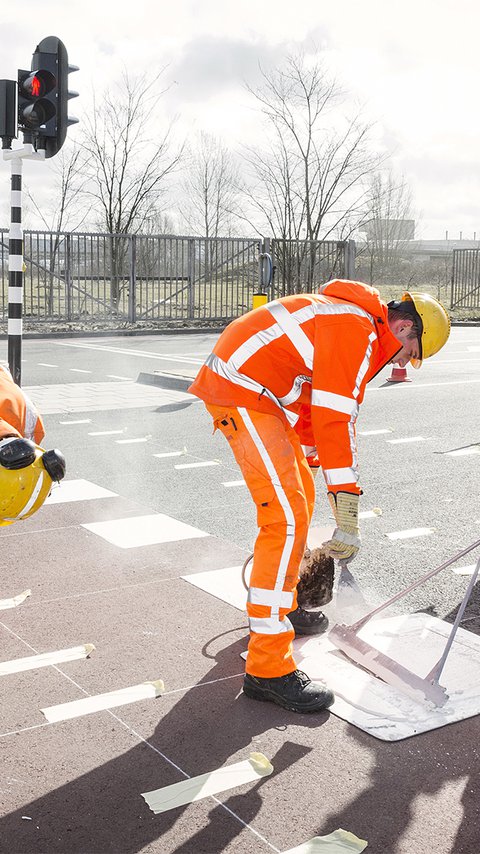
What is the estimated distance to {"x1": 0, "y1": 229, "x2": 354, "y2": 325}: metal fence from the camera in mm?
21234

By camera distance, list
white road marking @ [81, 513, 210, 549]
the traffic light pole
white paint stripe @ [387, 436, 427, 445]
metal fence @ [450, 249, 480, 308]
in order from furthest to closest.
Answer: metal fence @ [450, 249, 480, 308] < white paint stripe @ [387, 436, 427, 445] < the traffic light pole < white road marking @ [81, 513, 210, 549]

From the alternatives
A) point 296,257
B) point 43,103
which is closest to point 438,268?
point 296,257

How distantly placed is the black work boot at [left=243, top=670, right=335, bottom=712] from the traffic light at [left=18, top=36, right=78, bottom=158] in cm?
579

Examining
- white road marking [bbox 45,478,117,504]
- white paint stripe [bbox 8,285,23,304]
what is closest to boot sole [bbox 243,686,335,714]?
white road marking [bbox 45,478,117,504]

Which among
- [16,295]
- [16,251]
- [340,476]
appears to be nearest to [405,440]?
[16,295]

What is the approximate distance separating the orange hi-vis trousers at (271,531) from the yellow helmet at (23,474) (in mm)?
784

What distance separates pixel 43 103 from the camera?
25.9 ft

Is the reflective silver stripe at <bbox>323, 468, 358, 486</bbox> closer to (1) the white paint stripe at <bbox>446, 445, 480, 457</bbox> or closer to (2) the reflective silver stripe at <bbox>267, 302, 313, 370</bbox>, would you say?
(2) the reflective silver stripe at <bbox>267, 302, 313, 370</bbox>

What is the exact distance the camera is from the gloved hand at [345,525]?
11.5 ft

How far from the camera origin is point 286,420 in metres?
3.75

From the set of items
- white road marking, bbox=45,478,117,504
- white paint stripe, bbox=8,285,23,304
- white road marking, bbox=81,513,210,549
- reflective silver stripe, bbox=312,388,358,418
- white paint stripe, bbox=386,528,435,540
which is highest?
white paint stripe, bbox=8,285,23,304

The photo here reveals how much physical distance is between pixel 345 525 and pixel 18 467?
1251 millimetres

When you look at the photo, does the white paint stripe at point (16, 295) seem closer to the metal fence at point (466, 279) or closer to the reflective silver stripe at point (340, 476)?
the reflective silver stripe at point (340, 476)

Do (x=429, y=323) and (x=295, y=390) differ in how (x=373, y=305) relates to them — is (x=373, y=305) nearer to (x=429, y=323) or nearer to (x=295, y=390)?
(x=429, y=323)
